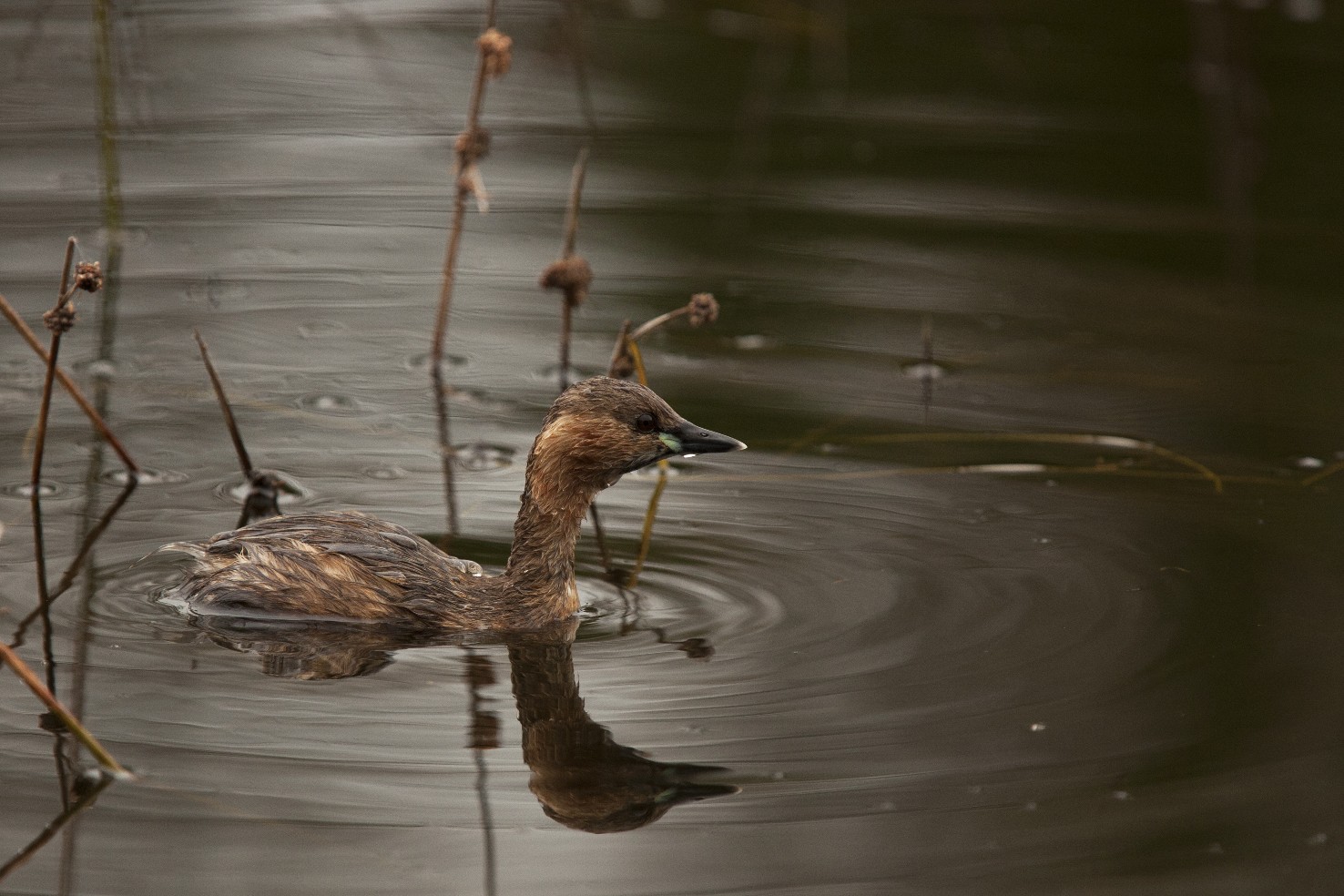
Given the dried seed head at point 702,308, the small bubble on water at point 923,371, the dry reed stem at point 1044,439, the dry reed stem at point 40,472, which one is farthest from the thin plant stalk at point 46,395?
the small bubble on water at point 923,371

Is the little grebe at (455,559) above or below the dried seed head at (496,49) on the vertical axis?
below

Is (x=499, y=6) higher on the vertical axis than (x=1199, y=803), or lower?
higher

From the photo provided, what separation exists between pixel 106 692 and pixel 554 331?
142 inches

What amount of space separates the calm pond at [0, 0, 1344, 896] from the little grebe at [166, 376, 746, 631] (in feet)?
0.51

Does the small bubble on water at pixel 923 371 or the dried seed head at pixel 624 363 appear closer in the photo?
the dried seed head at pixel 624 363

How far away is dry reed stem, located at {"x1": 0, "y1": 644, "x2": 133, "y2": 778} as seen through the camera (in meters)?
3.87

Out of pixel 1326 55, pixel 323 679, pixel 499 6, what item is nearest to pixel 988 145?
pixel 1326 55

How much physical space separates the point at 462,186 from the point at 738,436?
1.39 m

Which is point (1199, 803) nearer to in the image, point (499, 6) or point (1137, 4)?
point (499, 6)

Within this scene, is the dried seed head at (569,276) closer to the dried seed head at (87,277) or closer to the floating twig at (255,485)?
the floating twig at (255,485)

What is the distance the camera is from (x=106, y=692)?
4.66 metres

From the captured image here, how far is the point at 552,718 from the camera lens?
4.66 metres

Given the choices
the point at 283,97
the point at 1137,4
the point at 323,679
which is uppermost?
the point at 1137,4

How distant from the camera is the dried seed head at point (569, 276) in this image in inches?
269
